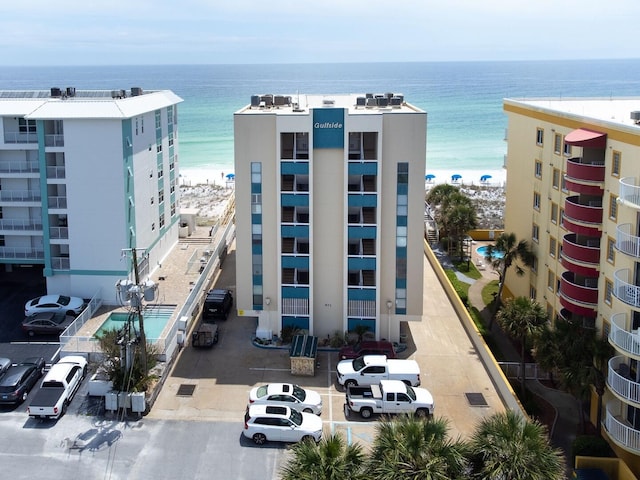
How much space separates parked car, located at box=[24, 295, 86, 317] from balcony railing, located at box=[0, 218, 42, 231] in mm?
4621

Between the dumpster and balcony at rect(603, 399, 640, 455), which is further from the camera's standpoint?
the dumpster

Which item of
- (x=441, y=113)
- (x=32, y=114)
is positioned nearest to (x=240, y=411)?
(x=32, y=114)

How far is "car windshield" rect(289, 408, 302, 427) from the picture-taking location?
27141 millimetres

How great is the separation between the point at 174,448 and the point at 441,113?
17978 centimetres

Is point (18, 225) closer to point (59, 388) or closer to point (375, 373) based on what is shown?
point (59, 388)

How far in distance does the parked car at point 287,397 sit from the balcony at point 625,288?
1275cm

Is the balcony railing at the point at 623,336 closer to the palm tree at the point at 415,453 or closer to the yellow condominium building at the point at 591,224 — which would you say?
the yellow condominium building at the point at 591,224

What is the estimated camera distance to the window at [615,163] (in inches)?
1113

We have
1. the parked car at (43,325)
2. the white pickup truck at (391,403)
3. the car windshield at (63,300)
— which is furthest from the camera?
the car windshield at (63,300)

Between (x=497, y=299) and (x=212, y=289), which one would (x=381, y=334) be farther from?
(x=212, y=289)

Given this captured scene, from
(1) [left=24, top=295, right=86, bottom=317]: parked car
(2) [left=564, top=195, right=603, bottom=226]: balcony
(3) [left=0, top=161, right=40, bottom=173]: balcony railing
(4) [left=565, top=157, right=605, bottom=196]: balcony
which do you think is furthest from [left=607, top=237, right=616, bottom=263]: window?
(3) [left=0, top=161, right=40, bottom=173]: balcony railing

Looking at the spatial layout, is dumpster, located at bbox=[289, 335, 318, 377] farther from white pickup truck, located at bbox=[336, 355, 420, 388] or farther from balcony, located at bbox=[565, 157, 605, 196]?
balcony, located at bbox=[565, 157, 605, 196]

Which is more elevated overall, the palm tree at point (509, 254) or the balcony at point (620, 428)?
the palm tree at point (509, 254)

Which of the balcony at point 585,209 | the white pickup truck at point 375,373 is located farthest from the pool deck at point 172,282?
the balcony at point 585,209
